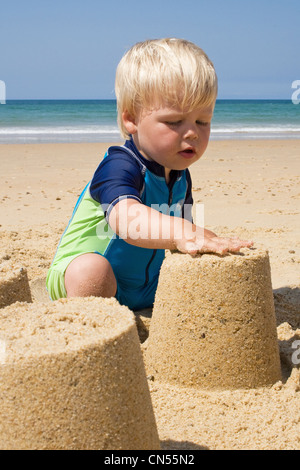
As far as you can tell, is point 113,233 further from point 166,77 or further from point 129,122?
point 166,77

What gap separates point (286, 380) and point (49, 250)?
270 centimetres

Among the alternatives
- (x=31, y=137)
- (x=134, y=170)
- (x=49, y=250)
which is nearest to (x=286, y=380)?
(x=134, y=170)

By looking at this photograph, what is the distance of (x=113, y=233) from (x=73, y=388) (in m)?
1.61

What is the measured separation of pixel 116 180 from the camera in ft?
8.92

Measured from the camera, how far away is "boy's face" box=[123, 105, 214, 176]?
2695mm

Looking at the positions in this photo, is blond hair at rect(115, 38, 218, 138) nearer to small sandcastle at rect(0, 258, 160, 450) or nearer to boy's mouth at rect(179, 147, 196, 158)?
boy's mouth at rect(179, 147, 196, 158)

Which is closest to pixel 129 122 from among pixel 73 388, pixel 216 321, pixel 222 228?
pixel 216 321

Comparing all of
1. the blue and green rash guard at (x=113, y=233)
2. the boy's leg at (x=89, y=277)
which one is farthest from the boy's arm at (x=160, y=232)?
the boy's leg at (x=89, y=277)

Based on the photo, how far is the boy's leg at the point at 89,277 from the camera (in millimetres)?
2805

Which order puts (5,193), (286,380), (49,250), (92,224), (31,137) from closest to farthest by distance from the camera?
1. (286,380)
2. (92,224)
3. (49,250)
4. (5,193)
5. (31,137)

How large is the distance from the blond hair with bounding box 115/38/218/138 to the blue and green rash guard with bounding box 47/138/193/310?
29 cm

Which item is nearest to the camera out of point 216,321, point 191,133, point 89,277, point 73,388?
point 73,388

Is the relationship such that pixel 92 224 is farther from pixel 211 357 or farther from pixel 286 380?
pixel 286 380
